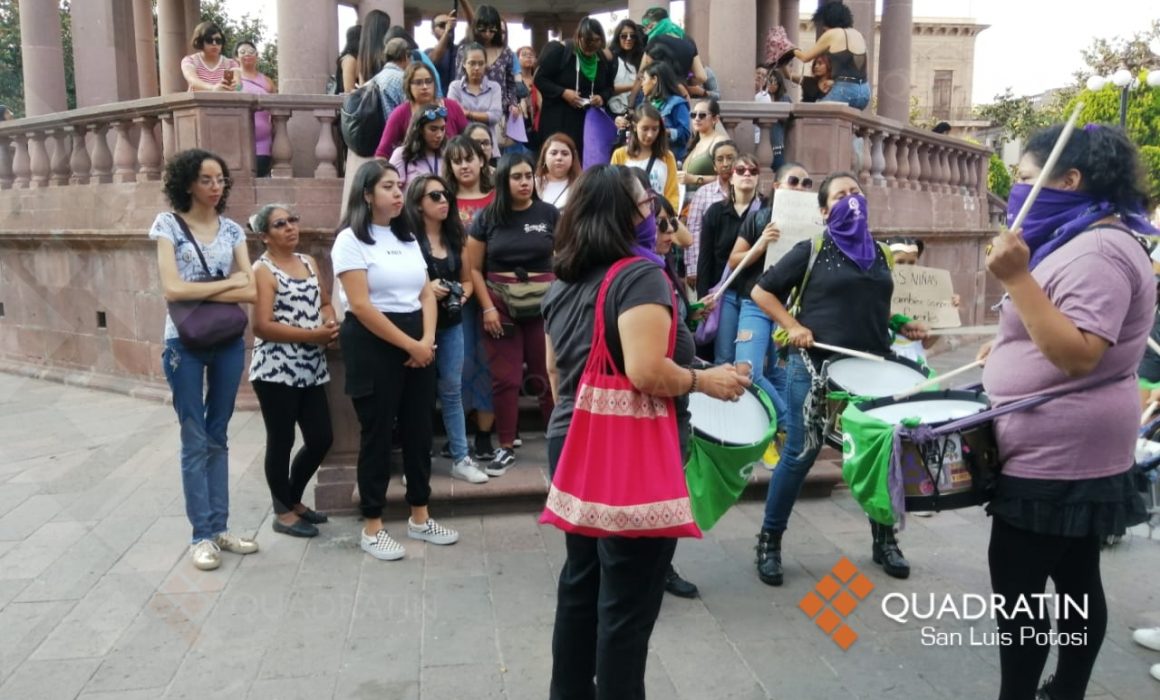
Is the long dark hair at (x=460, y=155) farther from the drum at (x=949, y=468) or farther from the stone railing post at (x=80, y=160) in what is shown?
the stone railing post at (x=80, y=160)

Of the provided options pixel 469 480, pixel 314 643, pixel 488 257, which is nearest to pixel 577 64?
pixel 488 257

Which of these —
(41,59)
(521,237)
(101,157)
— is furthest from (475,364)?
(41,59)

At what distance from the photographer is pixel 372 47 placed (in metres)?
7.44

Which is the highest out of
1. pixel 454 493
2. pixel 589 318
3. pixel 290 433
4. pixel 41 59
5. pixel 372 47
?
pixel 41 59

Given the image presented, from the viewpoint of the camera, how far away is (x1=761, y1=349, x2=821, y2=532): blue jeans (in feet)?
14.5

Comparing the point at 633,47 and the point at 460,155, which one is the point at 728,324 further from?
the point at 633,47

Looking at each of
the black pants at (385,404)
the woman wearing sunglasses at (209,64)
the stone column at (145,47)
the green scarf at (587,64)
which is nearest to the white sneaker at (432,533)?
the black pants at (385,404)

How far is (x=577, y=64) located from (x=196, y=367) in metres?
4.37

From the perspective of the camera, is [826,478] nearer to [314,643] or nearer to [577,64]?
[314,643]

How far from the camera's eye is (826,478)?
5.84m

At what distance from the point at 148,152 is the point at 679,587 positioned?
6.96 meters

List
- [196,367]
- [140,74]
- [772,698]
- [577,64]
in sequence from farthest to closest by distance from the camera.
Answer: [140,74]
[577,64]
[196,367]
[772,698]

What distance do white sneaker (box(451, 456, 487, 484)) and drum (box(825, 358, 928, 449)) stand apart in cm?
233

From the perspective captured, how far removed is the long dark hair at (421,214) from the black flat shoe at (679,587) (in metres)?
2.29
